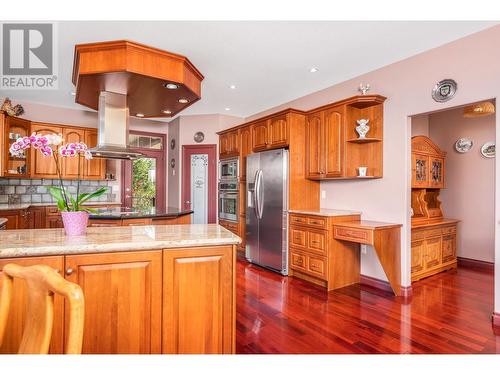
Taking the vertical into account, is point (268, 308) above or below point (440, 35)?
below

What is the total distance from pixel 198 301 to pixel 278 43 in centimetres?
252

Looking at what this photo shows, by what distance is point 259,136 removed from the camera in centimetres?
461

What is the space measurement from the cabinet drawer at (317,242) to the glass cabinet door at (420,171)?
157 cm

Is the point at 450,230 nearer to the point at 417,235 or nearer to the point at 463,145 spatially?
the point at 417,235

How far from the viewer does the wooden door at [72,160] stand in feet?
16.9

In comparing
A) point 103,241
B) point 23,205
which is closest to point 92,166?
point 23,205

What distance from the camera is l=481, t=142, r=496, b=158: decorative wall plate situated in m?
4.41

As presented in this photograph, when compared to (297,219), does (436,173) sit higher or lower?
higher

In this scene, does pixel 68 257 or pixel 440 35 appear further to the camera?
pixel 440 35
